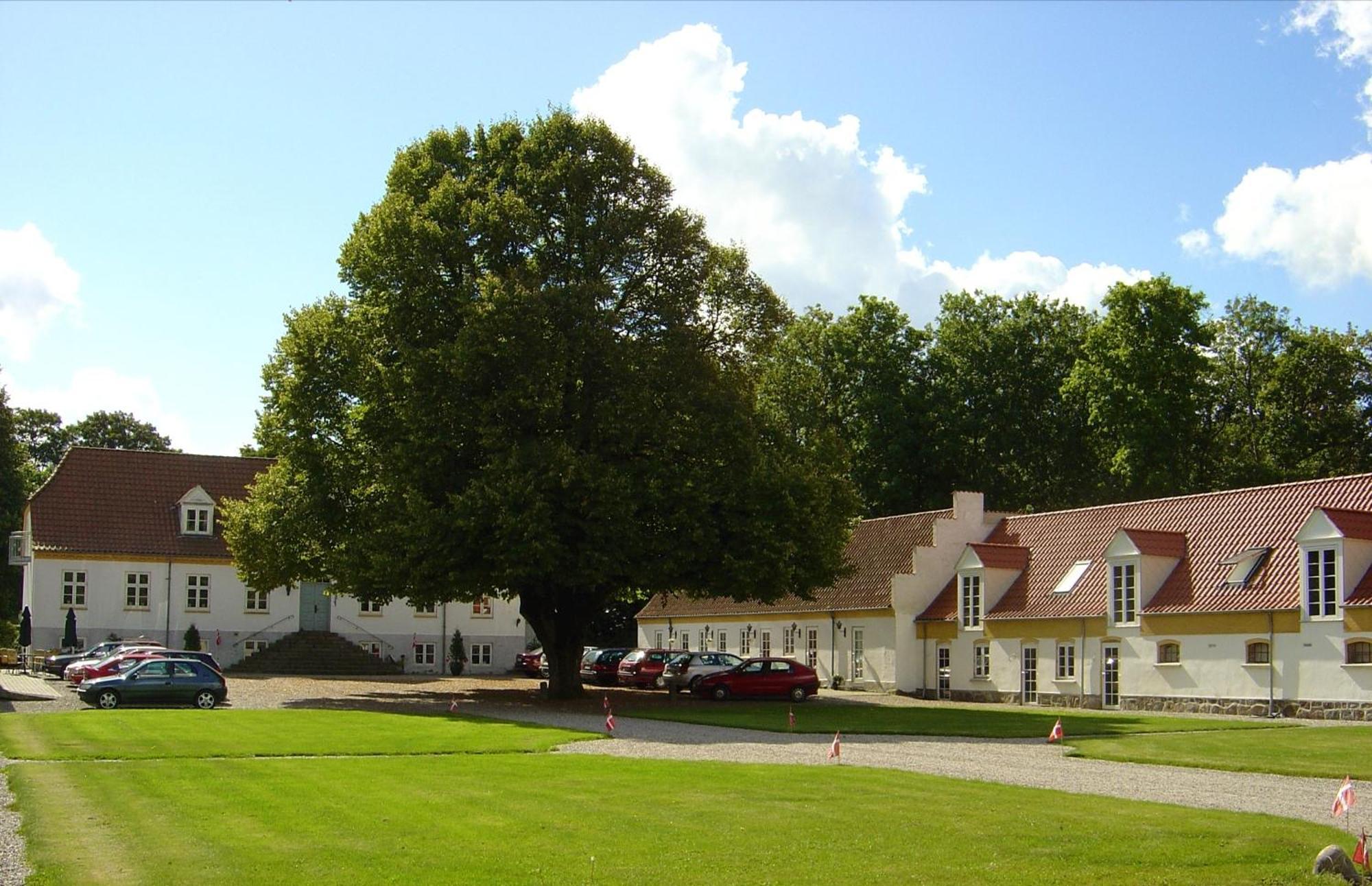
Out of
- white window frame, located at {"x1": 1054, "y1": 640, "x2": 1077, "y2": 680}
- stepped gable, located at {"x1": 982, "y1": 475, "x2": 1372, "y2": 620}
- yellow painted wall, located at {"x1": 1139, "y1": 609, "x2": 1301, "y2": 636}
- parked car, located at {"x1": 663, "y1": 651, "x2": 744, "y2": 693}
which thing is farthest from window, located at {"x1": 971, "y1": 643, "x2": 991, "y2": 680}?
parked car, located at {"x1": 663, "y1": 651, "x2": 744, "y2": 693}

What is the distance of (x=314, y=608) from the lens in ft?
192

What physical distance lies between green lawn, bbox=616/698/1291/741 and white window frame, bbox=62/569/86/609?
26773 millimetres

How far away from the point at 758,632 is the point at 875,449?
39.8ft

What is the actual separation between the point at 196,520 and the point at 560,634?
23.9 m

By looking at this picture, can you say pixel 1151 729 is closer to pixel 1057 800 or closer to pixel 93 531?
pixel 1057 800

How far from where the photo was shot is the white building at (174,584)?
5434 centimetres

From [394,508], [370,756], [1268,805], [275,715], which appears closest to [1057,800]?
[1268,805]

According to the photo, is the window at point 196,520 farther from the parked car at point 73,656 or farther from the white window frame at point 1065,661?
the white window frame at point 1065,661

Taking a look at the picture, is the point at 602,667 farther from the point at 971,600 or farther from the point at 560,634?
the point at 971,600

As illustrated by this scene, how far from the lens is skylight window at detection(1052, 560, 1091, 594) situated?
4372 centimetres

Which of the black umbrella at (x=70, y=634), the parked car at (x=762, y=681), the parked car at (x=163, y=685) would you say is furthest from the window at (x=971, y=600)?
the black umbrella at (x=70, y=634)

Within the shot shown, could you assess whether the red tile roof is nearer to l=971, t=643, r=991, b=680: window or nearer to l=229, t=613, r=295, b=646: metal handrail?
l=229, t=613, r=295, b=646: metal handrail

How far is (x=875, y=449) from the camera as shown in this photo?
63.4 meters

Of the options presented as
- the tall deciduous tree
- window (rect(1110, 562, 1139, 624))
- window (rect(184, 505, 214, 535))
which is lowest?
window (rect(1110, 562, 1139, 624))
